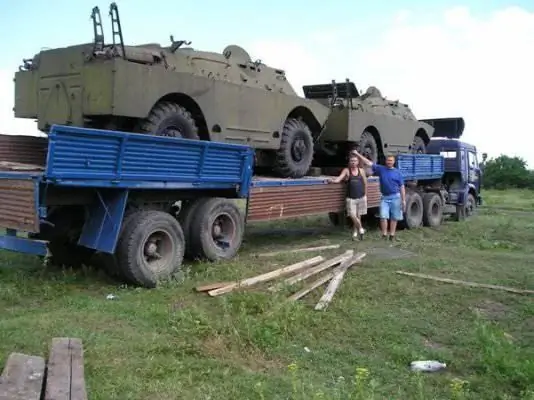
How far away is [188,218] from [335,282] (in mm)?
2104

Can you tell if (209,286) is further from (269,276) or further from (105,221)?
(105,221)

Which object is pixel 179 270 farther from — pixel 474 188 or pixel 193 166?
pixel 474 188

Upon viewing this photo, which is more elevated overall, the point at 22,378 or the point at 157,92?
the point at 157,92

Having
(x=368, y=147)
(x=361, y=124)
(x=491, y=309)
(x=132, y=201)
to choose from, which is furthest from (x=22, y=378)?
(x=368, y=147)

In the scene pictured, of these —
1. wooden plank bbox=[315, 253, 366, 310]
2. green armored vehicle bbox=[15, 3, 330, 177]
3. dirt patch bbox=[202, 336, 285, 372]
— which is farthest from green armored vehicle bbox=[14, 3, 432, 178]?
dirt patch bbox=[202, 336, 285, 372]

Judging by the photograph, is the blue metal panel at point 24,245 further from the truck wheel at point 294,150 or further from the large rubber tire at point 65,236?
the truck wheel at point 294,150

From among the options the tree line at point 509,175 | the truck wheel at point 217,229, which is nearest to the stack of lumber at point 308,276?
the truck wheel at point 217,229

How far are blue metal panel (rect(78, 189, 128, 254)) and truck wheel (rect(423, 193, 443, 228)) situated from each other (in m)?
9.85

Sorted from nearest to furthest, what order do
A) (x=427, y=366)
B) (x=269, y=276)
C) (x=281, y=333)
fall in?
1. (x=427, y=366)
2. (x=281, y=333)
3. (x=269, y=276)

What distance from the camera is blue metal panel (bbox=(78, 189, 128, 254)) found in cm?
711

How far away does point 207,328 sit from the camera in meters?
5.57

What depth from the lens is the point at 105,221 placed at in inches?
283

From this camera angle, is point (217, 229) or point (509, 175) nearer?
point (217, 229)

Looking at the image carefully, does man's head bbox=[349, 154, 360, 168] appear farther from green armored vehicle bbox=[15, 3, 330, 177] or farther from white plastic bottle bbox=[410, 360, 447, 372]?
white plastic bottle bbox=[410, 360, 447, 372]
